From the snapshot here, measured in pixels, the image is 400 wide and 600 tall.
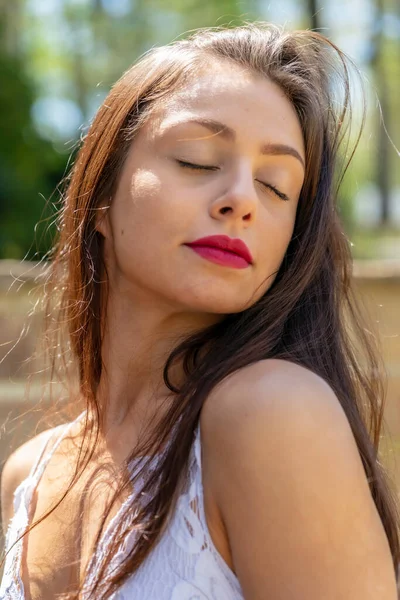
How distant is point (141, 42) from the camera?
21156 millimetres

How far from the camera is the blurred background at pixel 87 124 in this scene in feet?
12.7

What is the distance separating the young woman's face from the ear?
61 mm

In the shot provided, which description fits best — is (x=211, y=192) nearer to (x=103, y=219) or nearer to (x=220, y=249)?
(x=220, y=249)

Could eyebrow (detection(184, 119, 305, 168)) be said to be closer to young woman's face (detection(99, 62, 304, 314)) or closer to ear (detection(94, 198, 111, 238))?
young woman's face (detection(99, 62, 304, 314))

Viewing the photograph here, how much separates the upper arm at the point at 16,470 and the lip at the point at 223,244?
0.79 meters

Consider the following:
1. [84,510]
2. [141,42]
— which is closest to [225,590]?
[84,510]

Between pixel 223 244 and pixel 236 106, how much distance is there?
282 mm

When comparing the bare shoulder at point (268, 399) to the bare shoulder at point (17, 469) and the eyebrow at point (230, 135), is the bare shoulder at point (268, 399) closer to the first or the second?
the eyebrow at point (230, 135)

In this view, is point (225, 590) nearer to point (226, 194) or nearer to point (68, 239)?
point (226, 194)

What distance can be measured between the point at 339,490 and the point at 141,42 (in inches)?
820

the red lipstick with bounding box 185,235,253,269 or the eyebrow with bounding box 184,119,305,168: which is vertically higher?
the eyebrow with bounding box 184,119,305,168

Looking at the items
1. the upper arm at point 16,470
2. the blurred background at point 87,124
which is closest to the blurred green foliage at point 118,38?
the blurred background at point 87,124

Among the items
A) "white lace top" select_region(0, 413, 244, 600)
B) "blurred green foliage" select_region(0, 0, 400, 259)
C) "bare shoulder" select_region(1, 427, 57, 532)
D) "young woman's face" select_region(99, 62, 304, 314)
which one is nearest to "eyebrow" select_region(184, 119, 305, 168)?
"young woman's face" select_region(99, 62, 304, 314)

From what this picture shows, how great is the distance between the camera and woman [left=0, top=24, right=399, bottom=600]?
1423mm
